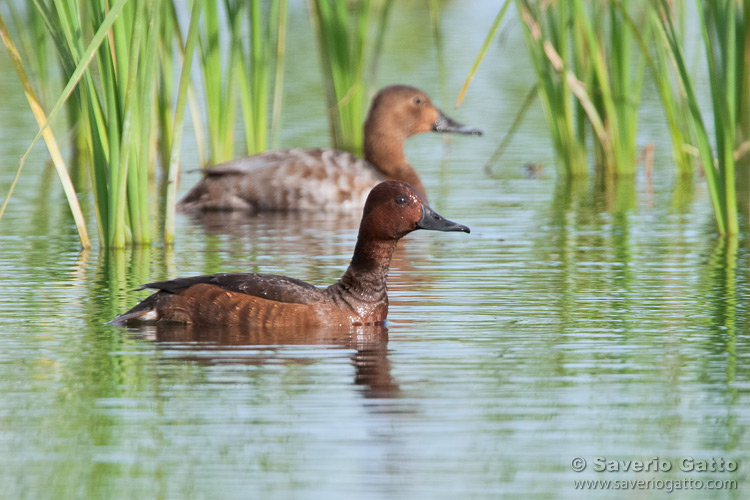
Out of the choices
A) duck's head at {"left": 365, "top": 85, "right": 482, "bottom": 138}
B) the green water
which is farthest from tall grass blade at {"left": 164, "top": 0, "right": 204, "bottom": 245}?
duck's head at {"left": 365, "top": 85, "right": 482, "bottom": 138}

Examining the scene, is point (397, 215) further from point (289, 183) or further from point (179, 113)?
point (289, 183)

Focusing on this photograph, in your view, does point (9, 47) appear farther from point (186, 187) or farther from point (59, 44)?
point (186, 187)

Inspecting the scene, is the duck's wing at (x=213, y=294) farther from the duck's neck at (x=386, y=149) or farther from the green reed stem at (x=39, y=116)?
the duck's neck at (x=386, y=149)

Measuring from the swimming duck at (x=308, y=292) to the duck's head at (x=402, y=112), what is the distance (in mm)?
5942

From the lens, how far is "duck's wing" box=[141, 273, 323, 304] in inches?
294

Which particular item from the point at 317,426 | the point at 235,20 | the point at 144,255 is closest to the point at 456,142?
the point at 235,20

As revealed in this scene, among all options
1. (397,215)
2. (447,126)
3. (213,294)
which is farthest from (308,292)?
(447,126)

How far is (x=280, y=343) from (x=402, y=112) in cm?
708

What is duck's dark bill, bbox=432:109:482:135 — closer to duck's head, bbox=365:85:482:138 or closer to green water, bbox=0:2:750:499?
duck's head, bbox=365:85:482:138

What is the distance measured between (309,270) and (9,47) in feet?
7.96

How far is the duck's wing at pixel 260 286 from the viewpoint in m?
7.46

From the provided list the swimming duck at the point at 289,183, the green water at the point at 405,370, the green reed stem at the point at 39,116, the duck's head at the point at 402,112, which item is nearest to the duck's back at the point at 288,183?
the swimming duck at the point at 289,183

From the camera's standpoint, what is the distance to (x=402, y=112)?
45.5ft

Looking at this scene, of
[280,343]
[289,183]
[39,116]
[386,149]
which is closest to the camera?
[280,343]
